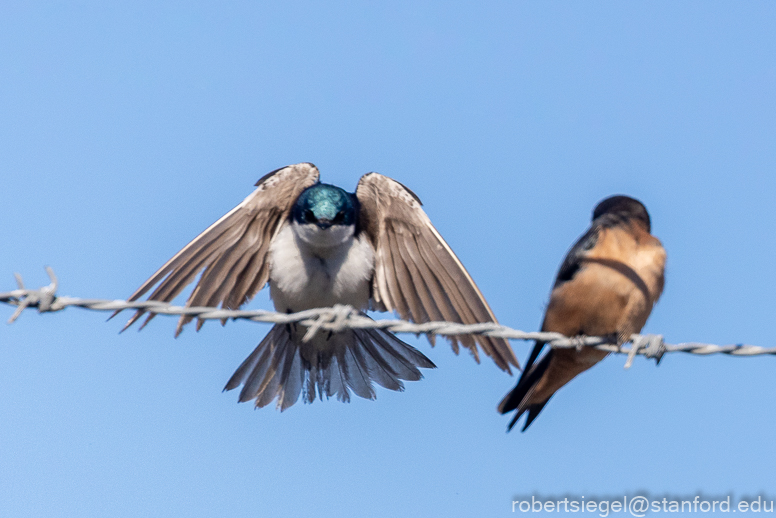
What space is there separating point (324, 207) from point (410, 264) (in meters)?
0.82

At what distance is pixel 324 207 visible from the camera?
5.95m

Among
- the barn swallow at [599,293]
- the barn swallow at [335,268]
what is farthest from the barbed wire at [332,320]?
the barn swallow at [335,268]

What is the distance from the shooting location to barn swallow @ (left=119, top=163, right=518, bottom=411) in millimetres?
6062

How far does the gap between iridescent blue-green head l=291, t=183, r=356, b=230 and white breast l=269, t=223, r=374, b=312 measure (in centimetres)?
8

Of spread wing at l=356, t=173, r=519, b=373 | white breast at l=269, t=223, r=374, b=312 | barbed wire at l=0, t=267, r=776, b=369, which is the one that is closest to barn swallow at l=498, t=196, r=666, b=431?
barbed wire at l=0, t=267, r=776, b=369

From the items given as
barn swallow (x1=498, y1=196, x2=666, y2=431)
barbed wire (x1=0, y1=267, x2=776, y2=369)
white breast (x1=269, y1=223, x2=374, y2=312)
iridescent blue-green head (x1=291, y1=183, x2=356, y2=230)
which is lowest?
barbed wire (x1=0, y1=267, x2=776, y2=369)

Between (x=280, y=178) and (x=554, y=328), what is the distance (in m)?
2.39

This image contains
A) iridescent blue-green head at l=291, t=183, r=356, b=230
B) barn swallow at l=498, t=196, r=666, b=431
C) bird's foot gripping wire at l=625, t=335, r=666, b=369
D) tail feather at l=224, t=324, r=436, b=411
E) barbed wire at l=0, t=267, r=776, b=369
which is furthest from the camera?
tail feather at l=224, t=324, r=436, b=411

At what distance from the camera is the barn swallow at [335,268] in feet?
19.9

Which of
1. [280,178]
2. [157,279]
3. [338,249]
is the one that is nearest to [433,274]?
[338,249]

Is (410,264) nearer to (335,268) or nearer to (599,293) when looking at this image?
(335,268)

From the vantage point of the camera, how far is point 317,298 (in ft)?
20.5

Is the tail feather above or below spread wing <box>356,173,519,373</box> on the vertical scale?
below

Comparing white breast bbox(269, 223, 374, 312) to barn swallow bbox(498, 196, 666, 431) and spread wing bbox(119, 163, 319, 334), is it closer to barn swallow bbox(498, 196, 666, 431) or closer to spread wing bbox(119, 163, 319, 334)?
spread wing bbox(119, 163, 319, 334)
